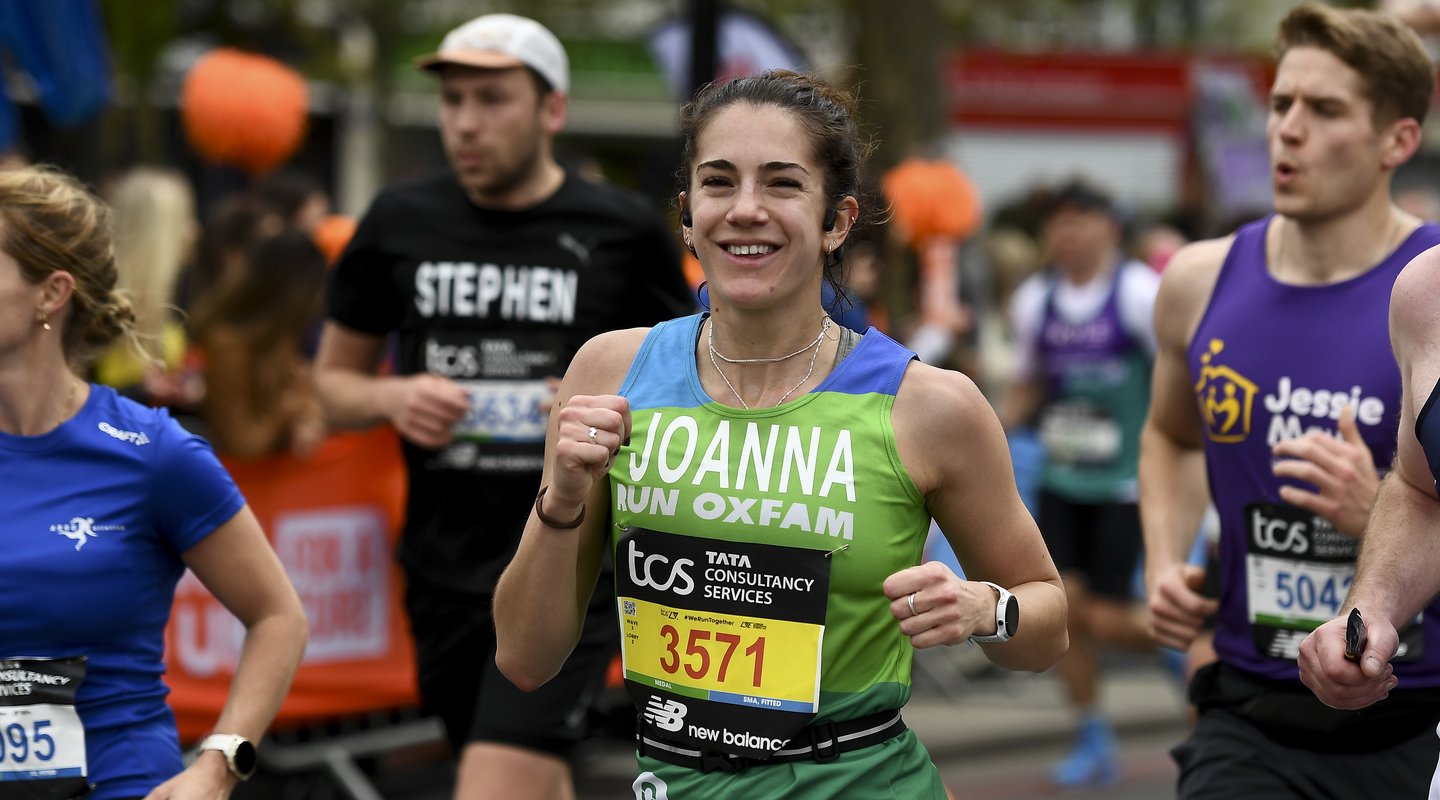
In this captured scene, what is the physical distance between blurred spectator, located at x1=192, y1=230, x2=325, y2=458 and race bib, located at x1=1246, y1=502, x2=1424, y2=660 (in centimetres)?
393

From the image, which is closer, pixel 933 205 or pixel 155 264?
pixel 155 264

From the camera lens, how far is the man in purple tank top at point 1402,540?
10.1 feet


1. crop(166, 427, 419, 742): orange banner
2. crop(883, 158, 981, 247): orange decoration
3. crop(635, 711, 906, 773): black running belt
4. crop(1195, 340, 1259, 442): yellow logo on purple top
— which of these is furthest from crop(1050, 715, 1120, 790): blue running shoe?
crop(635, 711, 906, 773): black running belt

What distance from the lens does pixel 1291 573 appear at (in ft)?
13.3

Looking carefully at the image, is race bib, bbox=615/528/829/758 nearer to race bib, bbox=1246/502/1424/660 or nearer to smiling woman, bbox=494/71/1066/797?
smiling woman, bbox=494/71/1066/797

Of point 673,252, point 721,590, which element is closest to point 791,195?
point 721,590

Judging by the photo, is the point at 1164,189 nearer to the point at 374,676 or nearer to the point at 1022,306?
the point at 1022,306

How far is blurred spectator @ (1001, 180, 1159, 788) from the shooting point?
8.46 meters

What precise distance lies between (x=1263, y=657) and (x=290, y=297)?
407 centimetres

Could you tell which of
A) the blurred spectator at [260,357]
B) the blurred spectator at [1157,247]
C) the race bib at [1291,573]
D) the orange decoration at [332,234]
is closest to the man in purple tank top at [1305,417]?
the race bib at [1291,573]

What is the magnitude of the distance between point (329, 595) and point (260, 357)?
910 mm

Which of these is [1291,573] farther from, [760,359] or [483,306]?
[483,306]

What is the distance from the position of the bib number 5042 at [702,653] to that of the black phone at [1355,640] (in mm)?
942

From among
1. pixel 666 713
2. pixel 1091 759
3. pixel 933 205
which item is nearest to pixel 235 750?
pixel 666 713
